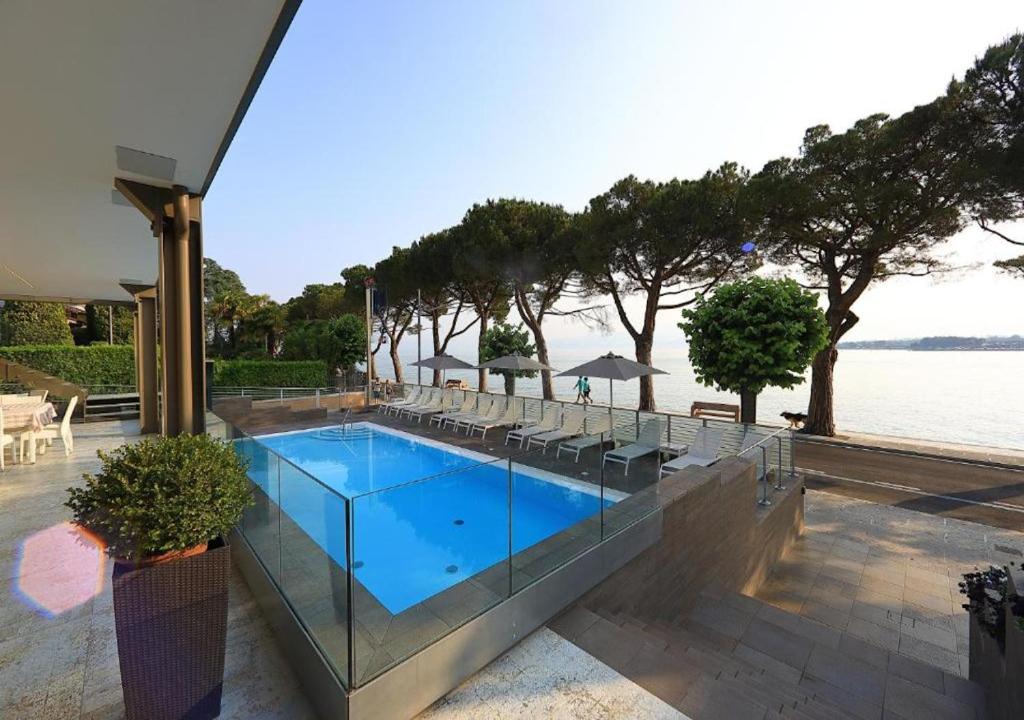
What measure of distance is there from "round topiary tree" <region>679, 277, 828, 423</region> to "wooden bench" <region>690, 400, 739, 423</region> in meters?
2.55

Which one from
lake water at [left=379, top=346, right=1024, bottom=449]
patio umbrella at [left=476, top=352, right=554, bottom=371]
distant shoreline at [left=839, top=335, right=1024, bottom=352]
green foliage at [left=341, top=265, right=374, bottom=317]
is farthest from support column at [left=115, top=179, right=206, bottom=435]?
distant shoreline at [left=839, top=335, right=1024, bottom=352]

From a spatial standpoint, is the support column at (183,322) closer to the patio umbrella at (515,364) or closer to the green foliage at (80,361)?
the patio umbrella at (515,364)

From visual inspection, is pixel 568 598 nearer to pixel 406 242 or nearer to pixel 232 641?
pixel 232 641

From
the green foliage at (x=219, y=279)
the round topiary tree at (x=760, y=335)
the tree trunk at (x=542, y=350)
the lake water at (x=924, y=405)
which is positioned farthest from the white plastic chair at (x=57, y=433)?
the green foliage at (x=219, y=279)

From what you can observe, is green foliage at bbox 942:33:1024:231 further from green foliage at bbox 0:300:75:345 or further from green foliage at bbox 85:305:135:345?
green foliage at bbox 85:305:135:345

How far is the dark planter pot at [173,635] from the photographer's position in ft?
6.26

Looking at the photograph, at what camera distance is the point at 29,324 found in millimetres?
20266

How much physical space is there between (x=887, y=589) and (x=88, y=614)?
25.1 ft

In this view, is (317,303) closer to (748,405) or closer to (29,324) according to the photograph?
(29,324)

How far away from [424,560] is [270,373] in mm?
17672

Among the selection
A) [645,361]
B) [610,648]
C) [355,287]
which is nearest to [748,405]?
[645,361]

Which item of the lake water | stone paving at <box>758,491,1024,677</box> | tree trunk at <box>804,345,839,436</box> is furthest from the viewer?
the lake water

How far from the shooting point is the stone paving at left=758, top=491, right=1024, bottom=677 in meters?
4.68

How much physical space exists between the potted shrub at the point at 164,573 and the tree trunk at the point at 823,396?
49.9 feet
